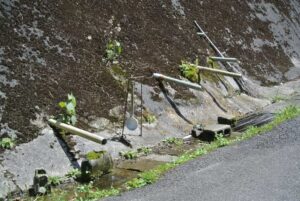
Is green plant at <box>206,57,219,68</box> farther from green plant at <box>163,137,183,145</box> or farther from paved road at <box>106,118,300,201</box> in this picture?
paved road at <box>106,118,300,201</box>

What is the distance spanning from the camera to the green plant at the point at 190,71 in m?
14.9

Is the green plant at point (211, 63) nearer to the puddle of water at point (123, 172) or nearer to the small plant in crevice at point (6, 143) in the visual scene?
the puddle of water at point (123, 172)

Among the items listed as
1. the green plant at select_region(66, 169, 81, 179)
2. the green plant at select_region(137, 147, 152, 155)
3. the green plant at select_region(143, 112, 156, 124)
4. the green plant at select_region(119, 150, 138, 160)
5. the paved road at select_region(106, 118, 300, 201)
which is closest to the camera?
the paved road at select_region(106, 118, 300, 201)

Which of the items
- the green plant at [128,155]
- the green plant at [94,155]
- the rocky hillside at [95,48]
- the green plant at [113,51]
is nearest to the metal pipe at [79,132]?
the green plant at [94,155]

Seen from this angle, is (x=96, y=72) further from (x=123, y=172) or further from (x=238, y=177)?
(x=238, y=177)

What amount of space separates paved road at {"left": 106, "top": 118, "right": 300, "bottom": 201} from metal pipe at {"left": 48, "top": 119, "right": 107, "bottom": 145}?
1.60m

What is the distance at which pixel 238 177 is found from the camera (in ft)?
27.8

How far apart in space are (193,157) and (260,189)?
2.57 m

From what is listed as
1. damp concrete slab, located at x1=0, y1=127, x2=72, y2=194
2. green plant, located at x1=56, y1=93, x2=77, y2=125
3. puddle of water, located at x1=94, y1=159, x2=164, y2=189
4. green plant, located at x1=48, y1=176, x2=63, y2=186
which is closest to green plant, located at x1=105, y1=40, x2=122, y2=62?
green plant, located at x1=56, y1=93, x2=77, y2=125

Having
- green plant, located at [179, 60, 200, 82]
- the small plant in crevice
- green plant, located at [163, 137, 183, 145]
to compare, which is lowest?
green plant, located at [163, 137, 183, 145]

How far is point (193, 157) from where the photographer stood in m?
10.2

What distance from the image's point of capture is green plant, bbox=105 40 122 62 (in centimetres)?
1325

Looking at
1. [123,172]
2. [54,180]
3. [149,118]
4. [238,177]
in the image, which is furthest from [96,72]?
[238,177]

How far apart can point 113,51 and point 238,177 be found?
6.37 metres
